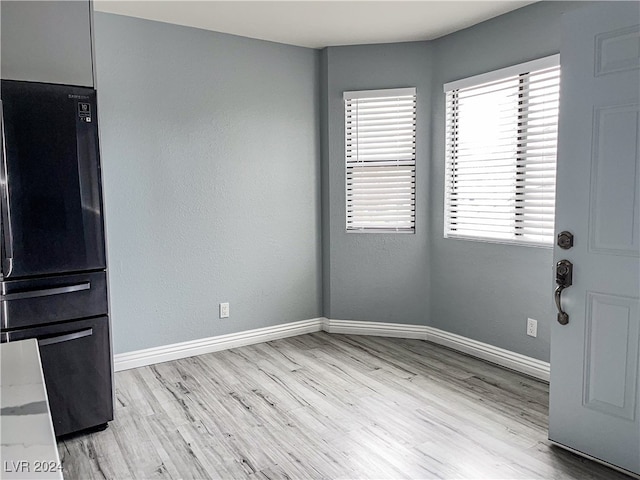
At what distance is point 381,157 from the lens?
4262 mm

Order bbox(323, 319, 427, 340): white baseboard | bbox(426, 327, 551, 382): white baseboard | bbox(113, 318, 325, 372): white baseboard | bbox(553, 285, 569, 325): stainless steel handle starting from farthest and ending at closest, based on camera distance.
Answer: bbox(323, 319, 427, 340): white baseboard, bbox(113, 318, 325, 372): white baseboard, bbox(426, 327, 551, 382): white baseboard, bbox(553, 285, 569, 325): stainless steel handle

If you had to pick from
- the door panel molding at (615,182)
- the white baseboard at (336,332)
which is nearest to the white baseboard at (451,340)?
the white baseboard at (336,332)

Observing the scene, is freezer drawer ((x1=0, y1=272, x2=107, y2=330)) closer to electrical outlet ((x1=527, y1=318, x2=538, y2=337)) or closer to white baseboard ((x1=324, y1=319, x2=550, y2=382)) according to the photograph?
white baseboard ((x1=324, y1=319, x2=550, y2=382))

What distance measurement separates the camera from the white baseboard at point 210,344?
3676 mm

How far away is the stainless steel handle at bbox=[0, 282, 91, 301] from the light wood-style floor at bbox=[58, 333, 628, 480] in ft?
2.59

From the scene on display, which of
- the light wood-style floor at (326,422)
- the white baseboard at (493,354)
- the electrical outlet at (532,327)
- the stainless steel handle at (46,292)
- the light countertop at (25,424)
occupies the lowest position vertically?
the light wood-style floor at (326,422)

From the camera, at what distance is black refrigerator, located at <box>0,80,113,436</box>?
238 centimetres

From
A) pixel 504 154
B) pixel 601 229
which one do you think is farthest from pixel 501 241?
pixel 601 229

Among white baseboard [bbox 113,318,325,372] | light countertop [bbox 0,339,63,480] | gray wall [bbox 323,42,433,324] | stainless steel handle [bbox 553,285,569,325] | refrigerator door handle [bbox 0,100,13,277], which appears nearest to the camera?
light countertop [bbox 0,339,63,480]

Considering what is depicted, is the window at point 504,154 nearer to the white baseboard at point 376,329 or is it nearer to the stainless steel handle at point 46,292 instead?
the white baseboard at point 376,329

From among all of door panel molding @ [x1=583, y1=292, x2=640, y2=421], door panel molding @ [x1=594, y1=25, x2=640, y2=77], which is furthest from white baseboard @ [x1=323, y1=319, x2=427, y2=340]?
door panel molding @ [x1=594, y1=25, x2=640, y2=77]

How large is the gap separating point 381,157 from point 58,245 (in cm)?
265

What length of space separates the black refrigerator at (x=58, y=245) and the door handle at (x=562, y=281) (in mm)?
2326

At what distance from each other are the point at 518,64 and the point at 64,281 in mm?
3140
